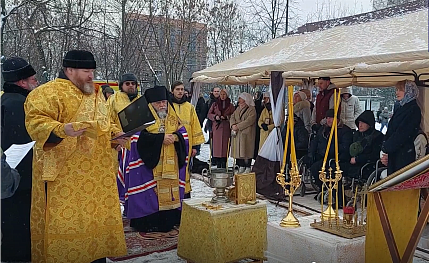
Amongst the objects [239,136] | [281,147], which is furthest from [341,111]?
[239,136]

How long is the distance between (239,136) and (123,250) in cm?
571

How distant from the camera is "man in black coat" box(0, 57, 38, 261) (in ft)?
13.6

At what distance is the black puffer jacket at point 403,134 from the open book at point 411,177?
2393 millimetres

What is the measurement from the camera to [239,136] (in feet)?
30.1

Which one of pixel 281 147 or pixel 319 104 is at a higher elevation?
pixel 319 104

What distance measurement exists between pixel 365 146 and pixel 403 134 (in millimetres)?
1052

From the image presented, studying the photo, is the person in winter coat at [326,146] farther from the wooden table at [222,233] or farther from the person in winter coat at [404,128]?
the wooden table at [222,233]

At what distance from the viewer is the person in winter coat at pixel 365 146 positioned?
245 inches

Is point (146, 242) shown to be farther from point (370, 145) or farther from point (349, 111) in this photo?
point (349, 111)

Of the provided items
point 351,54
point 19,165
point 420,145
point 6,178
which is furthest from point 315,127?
point 6,178

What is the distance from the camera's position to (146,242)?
16.3 ft

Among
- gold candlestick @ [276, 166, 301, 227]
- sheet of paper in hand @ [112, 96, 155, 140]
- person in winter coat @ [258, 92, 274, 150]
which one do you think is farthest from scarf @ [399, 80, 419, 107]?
person in winter coat @ [258, 92, 274, 150]

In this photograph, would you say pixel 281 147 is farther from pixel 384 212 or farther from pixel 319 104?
pixel 384 212

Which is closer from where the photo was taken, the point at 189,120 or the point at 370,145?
the point at 189,120
